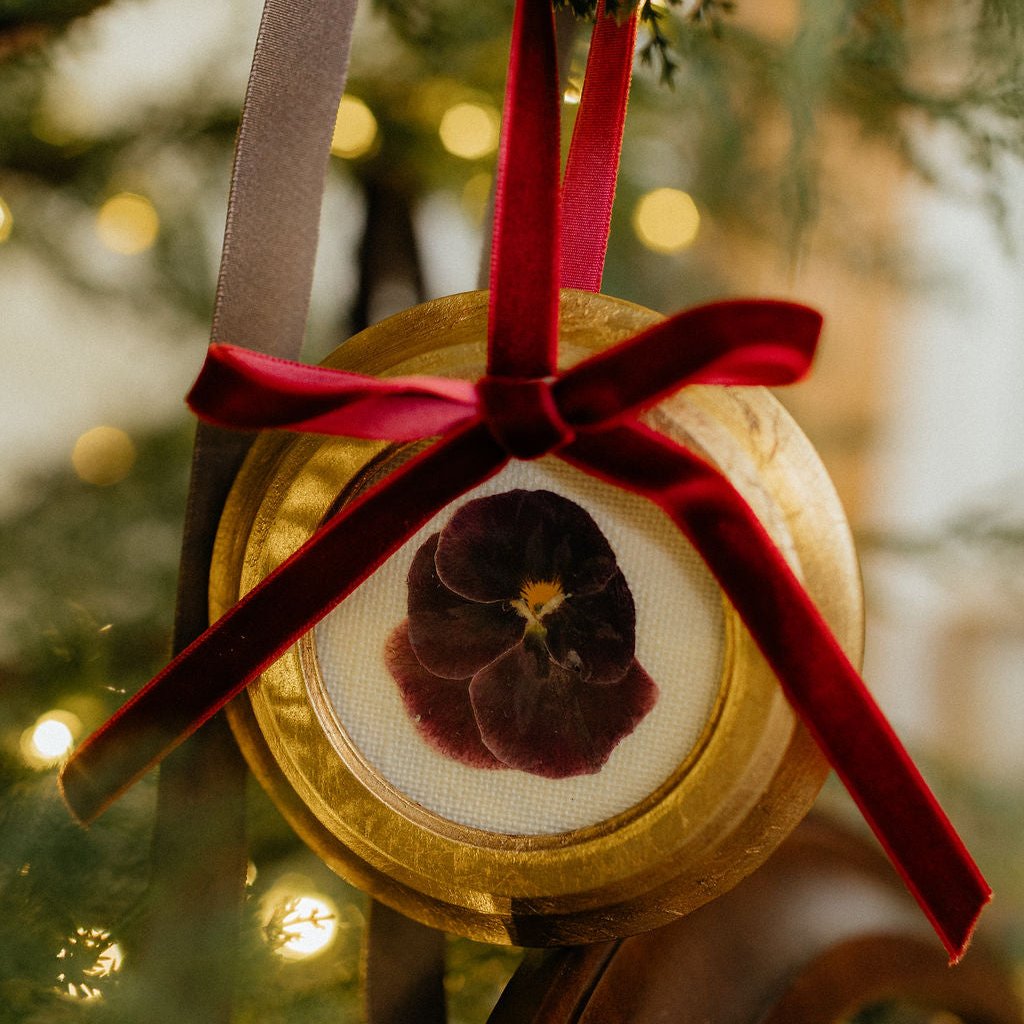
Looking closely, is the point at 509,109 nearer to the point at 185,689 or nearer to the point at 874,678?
the point at 185,689

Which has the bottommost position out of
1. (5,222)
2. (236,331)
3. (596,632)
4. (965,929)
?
(965,929)

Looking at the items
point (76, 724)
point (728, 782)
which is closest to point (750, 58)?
point (728, 782)

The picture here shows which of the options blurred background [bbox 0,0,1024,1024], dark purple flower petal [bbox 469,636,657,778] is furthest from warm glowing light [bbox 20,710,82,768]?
dark purple flower petal [bbox 469,636,657,778]

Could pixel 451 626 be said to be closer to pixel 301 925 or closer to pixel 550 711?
pixel 550 711

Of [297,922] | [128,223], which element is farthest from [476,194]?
[297,922]

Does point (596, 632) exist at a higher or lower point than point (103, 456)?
lower

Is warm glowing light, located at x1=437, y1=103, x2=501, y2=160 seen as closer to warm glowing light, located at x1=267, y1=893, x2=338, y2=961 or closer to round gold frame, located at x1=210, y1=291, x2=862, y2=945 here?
round gold frame, located at x1=210, y1=291, x2=862, y2=945
